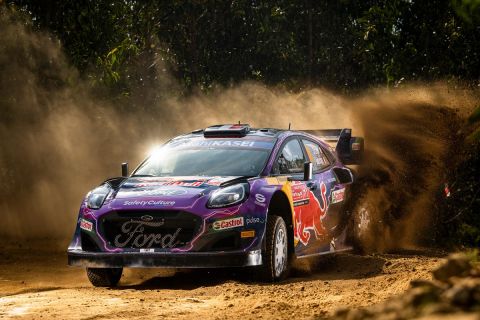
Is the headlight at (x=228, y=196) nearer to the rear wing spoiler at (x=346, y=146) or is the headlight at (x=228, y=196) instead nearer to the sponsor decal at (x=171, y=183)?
the sponsor decal at (x=171, y=183)

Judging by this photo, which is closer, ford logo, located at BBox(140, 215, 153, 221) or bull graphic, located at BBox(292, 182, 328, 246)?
ford logo, located at BBox(140, 215, 153, 221)

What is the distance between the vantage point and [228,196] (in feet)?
33.2

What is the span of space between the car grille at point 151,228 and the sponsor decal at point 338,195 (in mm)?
2723

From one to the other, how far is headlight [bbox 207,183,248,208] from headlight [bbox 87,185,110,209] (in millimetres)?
1154

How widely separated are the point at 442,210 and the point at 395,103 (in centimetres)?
182

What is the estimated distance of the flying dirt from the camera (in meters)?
9.04

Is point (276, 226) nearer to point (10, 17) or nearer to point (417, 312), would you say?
point (417, 312)

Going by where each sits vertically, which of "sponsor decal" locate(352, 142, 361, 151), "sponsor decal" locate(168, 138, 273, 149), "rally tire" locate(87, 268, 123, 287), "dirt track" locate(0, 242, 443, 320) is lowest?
"dirt track" locate(0, 242, 443, 320)

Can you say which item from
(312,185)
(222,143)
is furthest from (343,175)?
(222,143)

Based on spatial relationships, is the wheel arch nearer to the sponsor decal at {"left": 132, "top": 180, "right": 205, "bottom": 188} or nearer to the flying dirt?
the flying dirt

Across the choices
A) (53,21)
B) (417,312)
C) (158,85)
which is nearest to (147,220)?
(417,312)

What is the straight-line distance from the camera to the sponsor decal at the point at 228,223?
391 inches

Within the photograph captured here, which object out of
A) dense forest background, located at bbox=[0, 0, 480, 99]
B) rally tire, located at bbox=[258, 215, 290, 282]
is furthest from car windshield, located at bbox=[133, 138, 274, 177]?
dense forest background, located at bbox=[0, 0, 480, 99]

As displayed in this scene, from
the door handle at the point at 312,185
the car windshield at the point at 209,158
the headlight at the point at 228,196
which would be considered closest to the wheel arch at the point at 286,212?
the car windshield at the point at 209,158
